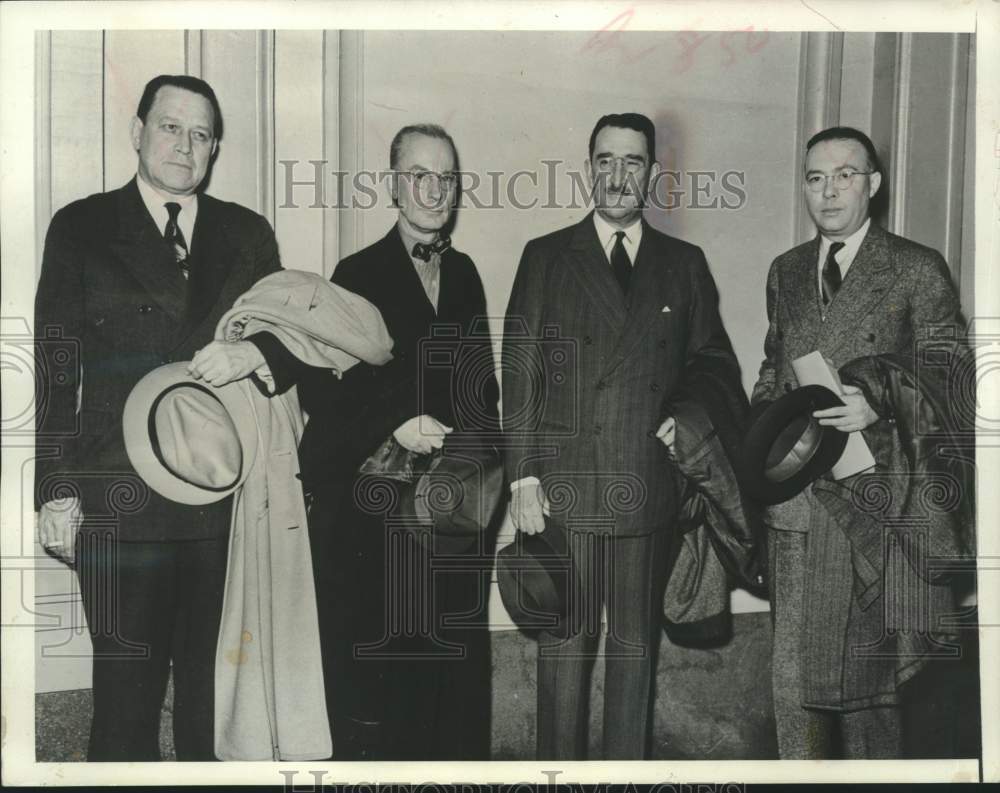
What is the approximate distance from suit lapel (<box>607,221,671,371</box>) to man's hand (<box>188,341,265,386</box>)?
1.13 m

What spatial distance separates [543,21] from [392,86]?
53cm

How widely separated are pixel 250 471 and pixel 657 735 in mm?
1546

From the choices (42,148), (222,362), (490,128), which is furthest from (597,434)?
(42,148)

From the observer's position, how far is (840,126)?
3.50m

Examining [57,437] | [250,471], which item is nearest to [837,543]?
[250,471]

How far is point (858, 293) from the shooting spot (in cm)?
345

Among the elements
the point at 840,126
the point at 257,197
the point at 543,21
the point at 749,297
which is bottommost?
the point at 749,297

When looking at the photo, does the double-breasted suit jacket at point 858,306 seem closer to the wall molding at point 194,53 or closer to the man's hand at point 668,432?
the man's hand at point 668,432

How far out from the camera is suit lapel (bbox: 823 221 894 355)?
11.3 feet

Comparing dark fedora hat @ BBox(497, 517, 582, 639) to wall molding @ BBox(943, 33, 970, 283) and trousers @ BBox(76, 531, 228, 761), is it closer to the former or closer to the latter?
trousers @ BBox(76, 531, 228, 761)

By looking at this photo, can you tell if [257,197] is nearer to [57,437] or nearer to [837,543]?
[57,437]

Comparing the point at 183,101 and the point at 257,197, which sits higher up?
the point at 183,101

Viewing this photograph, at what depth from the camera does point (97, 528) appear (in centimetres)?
341

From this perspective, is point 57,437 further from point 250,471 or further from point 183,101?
point 183,101
